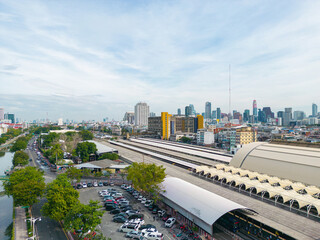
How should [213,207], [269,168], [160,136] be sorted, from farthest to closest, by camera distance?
[160,136] < [269,168] < [213,207]

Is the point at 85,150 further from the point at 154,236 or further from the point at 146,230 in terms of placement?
the point at 154,236

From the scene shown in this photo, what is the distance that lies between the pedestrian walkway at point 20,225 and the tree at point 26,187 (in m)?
1.65

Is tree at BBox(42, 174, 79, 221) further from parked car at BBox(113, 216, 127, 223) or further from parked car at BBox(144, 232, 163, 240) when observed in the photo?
parked car at BBox(144, 232, 163, 240)

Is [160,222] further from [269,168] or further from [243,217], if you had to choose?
[269,168]

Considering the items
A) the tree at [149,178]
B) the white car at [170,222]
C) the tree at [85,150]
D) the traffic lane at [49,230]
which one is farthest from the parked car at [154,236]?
the tree at [85,150]

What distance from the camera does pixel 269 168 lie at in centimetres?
3138

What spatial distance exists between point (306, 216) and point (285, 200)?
2506 millimetres

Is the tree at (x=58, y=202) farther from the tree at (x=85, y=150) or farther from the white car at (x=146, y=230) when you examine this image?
the tree at (x=85, y=150)

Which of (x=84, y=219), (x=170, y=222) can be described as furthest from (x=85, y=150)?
(x=170, y=222)

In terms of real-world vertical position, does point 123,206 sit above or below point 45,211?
below

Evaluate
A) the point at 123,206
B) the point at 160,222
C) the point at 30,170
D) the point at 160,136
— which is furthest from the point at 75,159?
the point at 160,136

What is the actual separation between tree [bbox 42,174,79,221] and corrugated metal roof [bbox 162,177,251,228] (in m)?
10.4

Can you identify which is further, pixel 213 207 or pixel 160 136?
pixel 160 136

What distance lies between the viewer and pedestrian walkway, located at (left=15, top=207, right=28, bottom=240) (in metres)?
19.3
